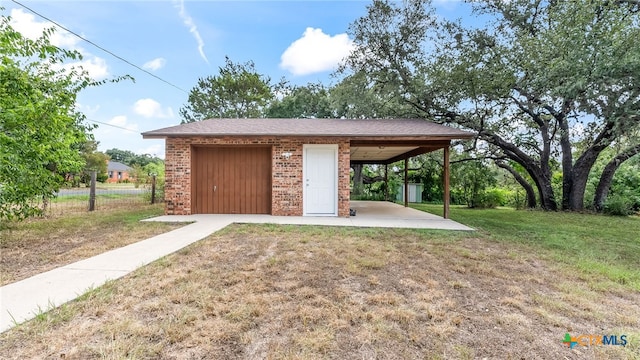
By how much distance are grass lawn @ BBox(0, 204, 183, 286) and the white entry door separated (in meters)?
3.76

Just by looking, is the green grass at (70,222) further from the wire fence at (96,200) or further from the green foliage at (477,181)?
the green foliage at (477,181)

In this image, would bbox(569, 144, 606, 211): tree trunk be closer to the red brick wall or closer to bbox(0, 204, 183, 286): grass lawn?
the red brick wall

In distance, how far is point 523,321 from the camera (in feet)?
8.77

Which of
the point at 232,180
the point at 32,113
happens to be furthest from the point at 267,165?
the point at 32,113

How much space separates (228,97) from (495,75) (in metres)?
17.6

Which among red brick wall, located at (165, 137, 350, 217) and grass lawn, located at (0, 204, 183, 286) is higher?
red brick wall, located at (165, 137, 350, 217)

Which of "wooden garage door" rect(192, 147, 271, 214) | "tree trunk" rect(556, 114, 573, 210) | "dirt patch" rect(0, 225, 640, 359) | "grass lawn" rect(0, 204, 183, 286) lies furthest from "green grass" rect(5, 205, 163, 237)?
"tree trunk" rect(556, 114, 573, 210)

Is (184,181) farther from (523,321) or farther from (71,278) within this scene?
(523,321)

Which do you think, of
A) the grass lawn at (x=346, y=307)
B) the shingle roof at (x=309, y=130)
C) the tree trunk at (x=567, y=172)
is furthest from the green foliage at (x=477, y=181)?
the grass lawn at (x=346, y=307)

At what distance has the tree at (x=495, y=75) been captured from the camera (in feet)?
30.2

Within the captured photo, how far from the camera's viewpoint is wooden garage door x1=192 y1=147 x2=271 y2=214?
9250mm

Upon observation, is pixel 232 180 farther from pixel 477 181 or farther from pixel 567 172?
pixel 567 172

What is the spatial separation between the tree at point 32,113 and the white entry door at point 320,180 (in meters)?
5.43

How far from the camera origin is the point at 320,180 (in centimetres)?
887
